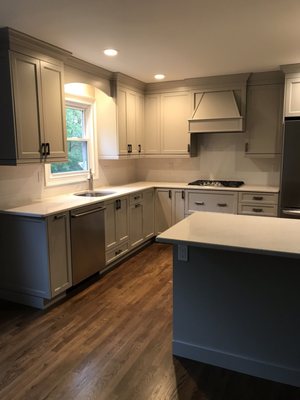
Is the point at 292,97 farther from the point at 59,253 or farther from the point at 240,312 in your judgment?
the point at 59,253

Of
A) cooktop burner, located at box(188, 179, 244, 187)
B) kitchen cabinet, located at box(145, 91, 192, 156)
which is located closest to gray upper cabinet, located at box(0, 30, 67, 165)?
kitchen cabinet, located at box(145, 91, 192, 156)

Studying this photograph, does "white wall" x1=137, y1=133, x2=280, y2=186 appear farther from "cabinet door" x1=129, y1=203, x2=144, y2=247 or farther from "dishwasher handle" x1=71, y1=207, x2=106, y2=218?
"dishwasher handle" x1=71, y1=207, x2=106, y2=218

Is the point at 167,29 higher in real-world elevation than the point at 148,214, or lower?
higher

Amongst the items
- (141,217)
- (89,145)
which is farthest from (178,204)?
(89,145)

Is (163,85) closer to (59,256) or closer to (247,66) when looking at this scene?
(247,66)

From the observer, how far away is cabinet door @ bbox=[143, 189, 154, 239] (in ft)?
15.5

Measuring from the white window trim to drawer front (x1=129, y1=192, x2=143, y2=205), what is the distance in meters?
0.63

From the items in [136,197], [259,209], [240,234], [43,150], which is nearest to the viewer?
[240,234]

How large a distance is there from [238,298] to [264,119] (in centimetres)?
307

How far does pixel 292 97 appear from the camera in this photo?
4.06 m

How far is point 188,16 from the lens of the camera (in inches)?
98.3

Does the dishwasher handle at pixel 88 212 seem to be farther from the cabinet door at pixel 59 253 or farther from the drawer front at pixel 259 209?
the drawer front at pixel 259 209

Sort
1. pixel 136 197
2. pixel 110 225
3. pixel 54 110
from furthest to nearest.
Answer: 1. pixel 136 197
2. pixel 110 225
3. pixel 54 110

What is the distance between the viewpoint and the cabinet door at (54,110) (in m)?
3.14
